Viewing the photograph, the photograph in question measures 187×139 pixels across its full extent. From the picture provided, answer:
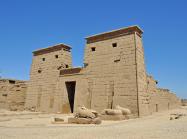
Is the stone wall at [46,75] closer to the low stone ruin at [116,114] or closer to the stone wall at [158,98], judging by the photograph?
the low stone ruin at [116,114]

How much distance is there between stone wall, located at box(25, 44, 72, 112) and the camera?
19516mm

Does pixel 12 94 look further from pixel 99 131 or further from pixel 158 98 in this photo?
pixel 99 131

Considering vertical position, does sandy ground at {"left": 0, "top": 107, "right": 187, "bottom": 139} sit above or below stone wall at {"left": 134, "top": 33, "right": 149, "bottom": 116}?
below

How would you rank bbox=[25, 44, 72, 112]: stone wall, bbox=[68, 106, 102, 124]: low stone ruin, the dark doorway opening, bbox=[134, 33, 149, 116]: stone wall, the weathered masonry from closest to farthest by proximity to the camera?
bbox=[68, 106, 102, 124]: low stone ruin
bbox=[134, 33, 149, 116]: stone wall
the weathered masonry
the dark doorway opening
bbox=[25, 44, 72, 112]: stone wall

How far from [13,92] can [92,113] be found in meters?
14.3

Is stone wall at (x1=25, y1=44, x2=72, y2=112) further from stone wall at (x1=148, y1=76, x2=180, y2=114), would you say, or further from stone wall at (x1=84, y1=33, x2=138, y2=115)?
stone wall at (x1=148, y1=76, x2=180, y2=114)

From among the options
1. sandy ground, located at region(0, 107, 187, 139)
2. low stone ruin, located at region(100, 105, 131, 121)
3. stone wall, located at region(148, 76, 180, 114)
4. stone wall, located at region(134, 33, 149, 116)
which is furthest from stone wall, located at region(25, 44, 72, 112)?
sandy ground, located at region(0, 107, 187, 139)

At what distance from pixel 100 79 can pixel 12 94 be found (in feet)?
36.3

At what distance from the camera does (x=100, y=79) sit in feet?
52.3

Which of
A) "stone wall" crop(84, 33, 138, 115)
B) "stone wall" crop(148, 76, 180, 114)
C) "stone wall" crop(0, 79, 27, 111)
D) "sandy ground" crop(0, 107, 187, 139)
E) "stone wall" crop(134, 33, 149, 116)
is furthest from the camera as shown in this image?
"stone wall" crop(0, 79, 27, 111)

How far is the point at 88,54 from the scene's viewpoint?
1711cm

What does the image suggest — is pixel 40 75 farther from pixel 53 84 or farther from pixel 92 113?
pixel 92 113

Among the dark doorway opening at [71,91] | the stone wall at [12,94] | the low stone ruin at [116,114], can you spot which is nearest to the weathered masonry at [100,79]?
the dark doorway opening at [71,91]

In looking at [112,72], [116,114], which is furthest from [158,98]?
[116,114]
